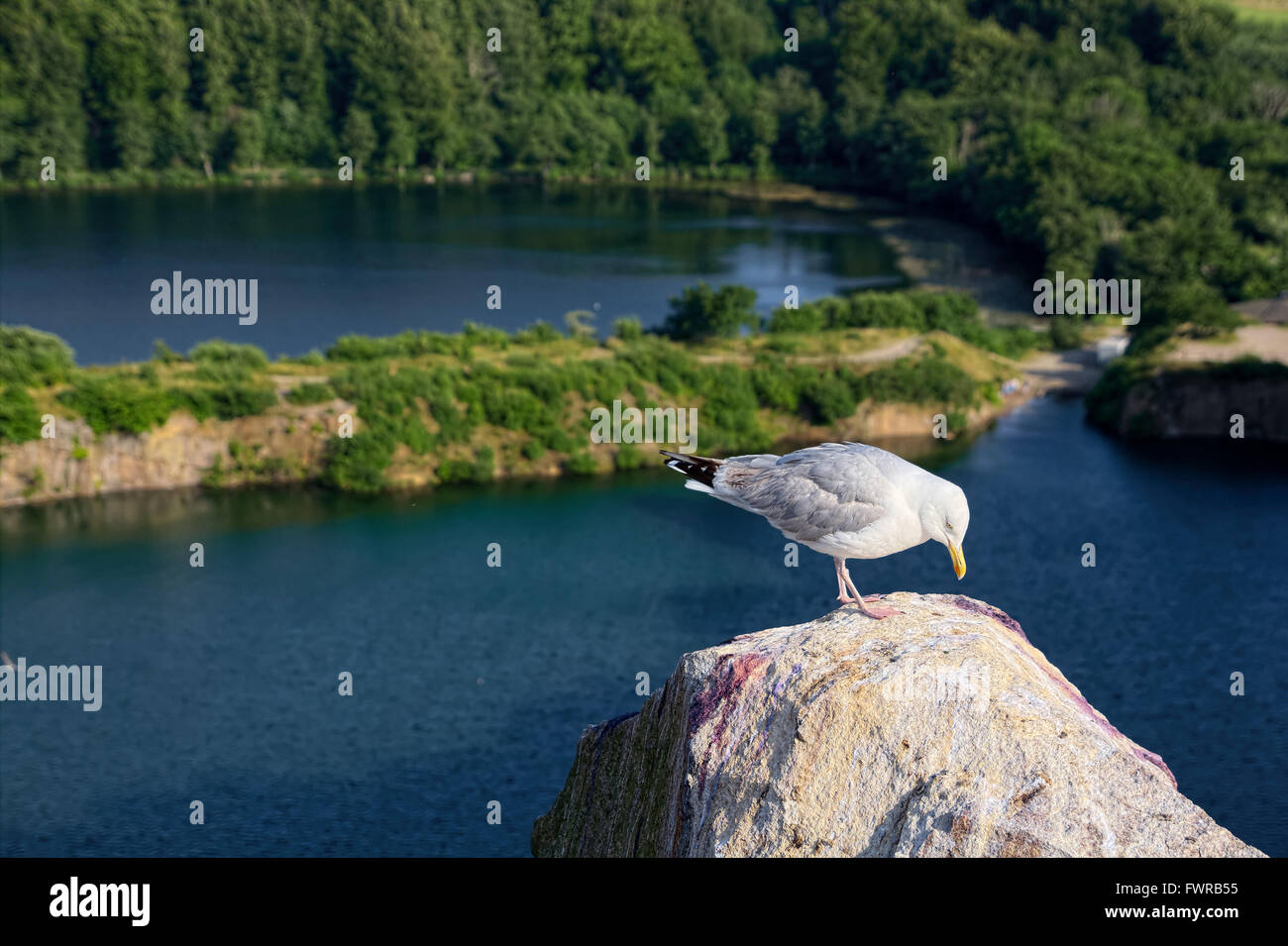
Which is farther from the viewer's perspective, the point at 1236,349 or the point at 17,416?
the point at 1236,349

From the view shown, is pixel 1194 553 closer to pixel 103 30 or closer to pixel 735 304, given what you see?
pixel 735 304

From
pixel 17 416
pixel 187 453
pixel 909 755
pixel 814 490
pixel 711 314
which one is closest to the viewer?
pixel 909 755

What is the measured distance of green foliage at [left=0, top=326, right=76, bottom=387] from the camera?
6712cm

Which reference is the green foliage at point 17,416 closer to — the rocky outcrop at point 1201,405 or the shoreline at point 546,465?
the shoreline at point 546,465

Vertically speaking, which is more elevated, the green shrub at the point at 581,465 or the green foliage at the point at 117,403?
the green foliage at the point at 117,403

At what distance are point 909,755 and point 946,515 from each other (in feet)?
10.4

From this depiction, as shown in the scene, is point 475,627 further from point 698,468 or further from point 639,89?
point 639,89

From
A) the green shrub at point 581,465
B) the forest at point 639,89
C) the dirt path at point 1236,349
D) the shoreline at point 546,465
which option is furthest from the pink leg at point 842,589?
the forest at point 639,89

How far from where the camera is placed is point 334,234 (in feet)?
418

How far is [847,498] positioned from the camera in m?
18.2

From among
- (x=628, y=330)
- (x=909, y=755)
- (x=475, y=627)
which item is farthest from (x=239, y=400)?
(x=909, y=755)

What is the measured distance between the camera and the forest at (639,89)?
136 meters

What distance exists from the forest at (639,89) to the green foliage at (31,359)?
7199 centimetres

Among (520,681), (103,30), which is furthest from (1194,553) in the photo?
(103,30)
